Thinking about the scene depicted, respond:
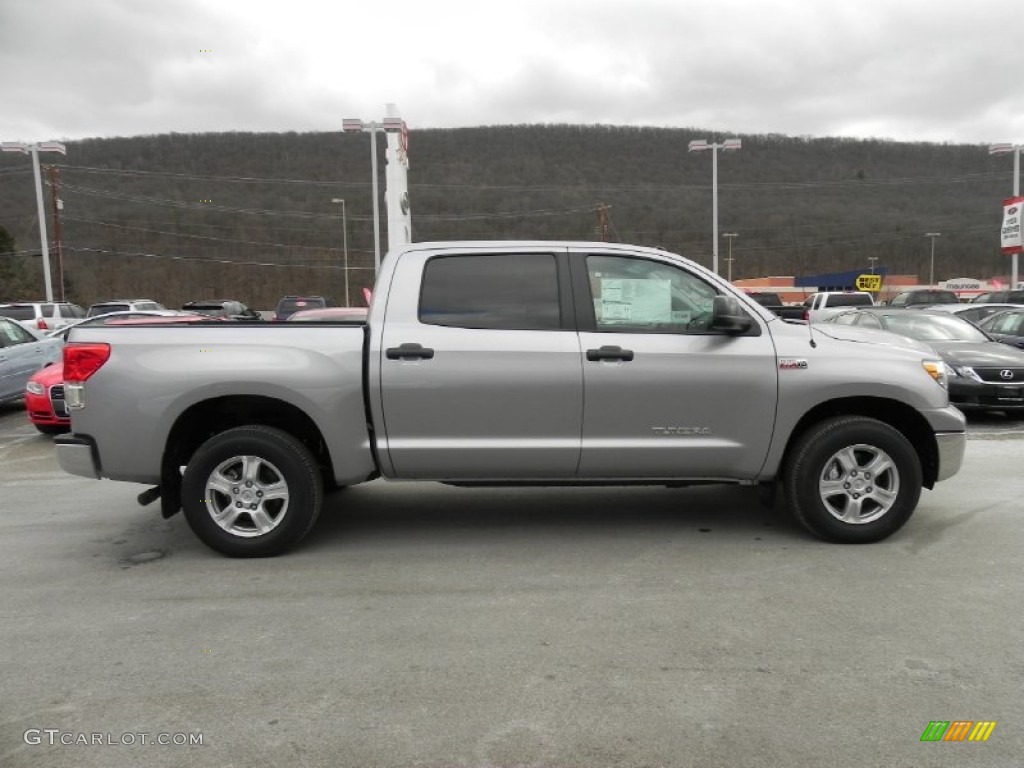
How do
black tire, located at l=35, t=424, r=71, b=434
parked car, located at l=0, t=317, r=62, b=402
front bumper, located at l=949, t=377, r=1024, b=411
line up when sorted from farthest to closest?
1. parked car, located at l=0, t=317, r=62, b=402
2. front bumper, located at l=949, t=377, r=1024, b=411
3. black tire, located at l=35, t=424, r=71, b=434

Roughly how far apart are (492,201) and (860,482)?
102 m

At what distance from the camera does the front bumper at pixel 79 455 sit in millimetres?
4707

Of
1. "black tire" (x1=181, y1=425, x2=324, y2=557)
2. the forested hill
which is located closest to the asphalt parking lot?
"black tire" (x1=181, y1=425, x2=324, y2=557)

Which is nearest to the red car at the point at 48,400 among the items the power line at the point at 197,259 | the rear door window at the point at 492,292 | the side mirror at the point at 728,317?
the rear door window at the point at 492,292

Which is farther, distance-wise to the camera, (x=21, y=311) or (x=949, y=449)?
(x=21, y=311)

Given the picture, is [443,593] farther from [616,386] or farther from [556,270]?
[556,270]

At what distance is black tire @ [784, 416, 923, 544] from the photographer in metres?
4.82

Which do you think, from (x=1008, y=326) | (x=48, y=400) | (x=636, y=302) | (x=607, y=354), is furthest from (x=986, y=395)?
(x=48, y=400)

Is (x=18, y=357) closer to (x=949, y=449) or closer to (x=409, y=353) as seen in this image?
(x=409, y=353)

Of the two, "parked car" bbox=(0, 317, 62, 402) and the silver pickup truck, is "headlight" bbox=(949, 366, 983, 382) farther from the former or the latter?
"parked car" bbox=(0, 317, 62, 402)

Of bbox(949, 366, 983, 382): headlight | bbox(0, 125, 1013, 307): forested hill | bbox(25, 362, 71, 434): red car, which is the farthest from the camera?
bbox(0, 125, 1013, 307): forested hill

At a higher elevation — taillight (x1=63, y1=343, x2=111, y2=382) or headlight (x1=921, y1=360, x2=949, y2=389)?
taillight (x1=63, y1=343, x2=111, y2=382)

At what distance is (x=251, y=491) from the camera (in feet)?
15.7

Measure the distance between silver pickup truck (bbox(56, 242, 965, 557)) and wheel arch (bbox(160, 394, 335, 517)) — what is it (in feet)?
0.06
